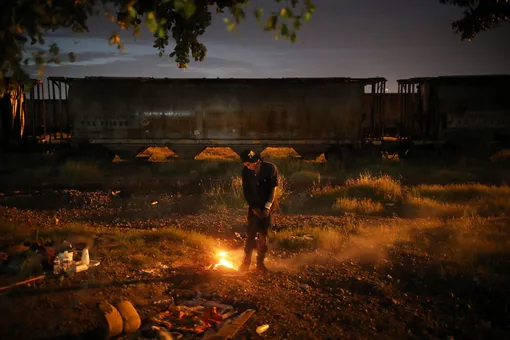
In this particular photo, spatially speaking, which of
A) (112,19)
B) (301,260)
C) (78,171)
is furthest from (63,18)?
(78,171)

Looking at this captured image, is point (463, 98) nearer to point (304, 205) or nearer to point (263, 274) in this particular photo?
point (304, 205)

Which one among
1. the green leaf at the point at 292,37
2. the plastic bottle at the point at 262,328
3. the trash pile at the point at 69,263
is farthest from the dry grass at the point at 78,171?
the green leaf at the point at 292,37

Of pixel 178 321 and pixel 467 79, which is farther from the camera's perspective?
pixel 467 79

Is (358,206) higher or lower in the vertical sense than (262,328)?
higher

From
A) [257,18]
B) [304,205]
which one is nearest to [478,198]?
[304,205]

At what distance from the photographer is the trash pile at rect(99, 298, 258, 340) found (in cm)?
423

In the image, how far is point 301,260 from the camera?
665cm

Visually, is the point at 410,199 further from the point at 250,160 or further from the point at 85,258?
the point at 85,258

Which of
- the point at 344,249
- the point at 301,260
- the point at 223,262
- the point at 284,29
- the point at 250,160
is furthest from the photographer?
the point at 344,249

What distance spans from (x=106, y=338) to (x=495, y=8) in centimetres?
1045

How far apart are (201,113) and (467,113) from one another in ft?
40.6

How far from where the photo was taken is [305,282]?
574cm

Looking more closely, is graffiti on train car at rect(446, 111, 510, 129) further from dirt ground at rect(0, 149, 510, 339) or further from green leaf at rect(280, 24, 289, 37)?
green leaf at rect(280, 24, 289, 37)

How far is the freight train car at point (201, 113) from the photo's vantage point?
18.3 metres
